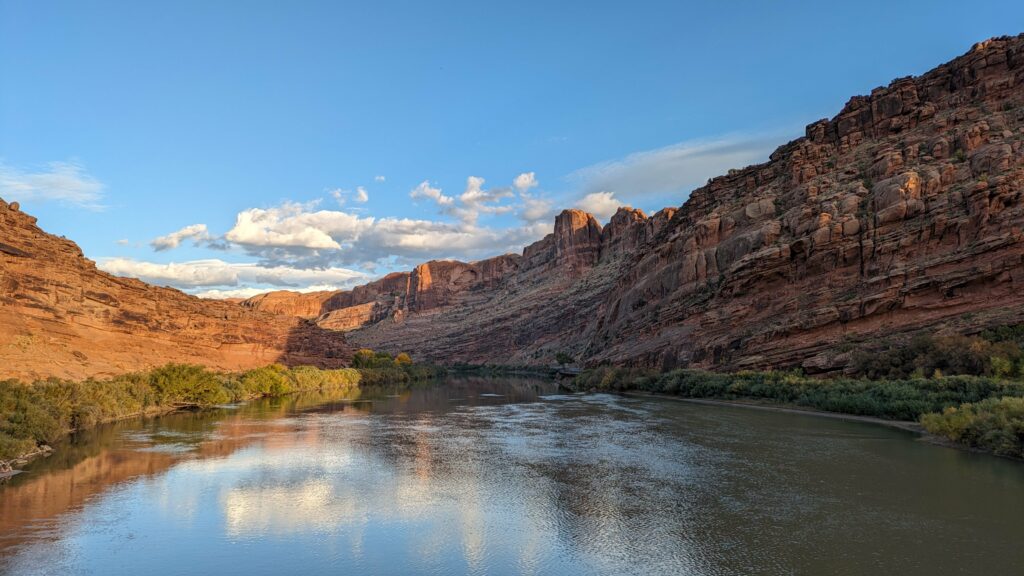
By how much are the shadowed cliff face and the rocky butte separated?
0.12 meters

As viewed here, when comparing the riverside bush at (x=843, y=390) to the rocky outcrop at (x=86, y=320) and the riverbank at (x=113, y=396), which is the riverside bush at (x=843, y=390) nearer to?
the riverbank at (x=113, y=396)

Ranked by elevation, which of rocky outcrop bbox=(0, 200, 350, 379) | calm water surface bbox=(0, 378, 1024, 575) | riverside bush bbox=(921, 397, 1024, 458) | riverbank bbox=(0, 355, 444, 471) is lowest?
calm water surface bbox=(0, 378, 1024, 575)

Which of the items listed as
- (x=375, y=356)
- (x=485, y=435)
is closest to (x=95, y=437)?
(x=485, y=435)

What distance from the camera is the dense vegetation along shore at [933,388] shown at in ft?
58.2

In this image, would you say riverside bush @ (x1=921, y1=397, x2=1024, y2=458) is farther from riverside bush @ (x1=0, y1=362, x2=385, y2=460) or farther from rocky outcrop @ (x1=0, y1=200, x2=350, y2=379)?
rocky outcrop @ (x1=0, y1=200, x2=350, y2=379)

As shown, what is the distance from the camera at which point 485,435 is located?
2402 centimetres

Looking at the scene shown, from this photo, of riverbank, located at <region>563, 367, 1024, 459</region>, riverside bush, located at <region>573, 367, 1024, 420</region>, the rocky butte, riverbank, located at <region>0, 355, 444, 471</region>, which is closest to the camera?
riverbank, located at <region>563, 367, 1024, 459</region>

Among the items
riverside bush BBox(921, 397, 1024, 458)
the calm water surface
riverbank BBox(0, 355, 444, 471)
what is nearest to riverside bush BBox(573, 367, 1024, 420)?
riverside bush BBox(921, 397, 1024, 458)

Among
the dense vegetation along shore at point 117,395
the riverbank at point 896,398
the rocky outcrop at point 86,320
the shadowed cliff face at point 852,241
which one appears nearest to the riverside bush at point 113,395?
the dense vegetation along shore at point 117,395

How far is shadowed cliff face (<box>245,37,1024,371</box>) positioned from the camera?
106ft

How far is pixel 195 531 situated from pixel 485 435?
13814mm

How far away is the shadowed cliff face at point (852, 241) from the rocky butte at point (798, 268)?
0.38ft

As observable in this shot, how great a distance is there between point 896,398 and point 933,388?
135 centimetres

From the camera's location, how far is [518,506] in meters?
12.7
